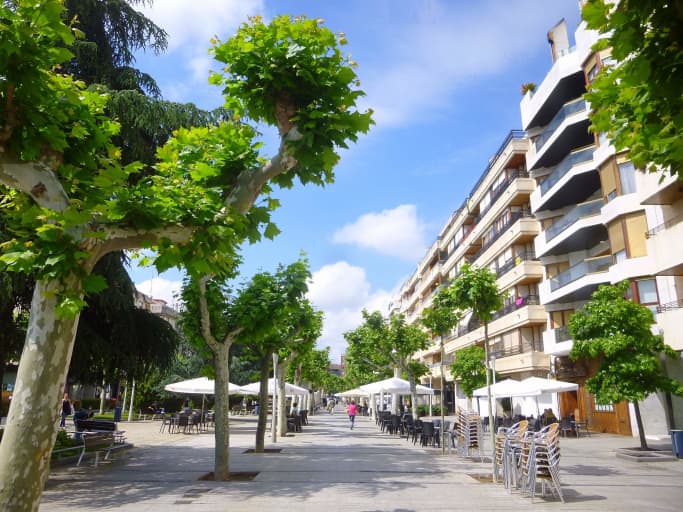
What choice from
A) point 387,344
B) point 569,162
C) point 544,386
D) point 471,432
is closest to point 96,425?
point 471,432

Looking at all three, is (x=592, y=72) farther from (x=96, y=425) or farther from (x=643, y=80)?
(x=96, y=425)

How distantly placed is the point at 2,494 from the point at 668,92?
596cm

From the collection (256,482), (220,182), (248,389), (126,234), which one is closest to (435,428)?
(256,482)

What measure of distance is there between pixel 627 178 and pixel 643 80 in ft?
69.8

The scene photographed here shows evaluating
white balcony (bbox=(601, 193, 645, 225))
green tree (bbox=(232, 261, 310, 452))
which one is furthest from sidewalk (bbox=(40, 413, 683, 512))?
white balcony (bbox=(601, 193, 645, 225))

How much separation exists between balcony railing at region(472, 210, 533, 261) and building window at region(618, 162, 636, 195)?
12.4m

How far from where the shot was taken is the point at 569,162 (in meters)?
27.4

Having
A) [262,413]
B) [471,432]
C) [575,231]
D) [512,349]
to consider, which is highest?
[575,231]

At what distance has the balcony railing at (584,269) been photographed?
84.3 ft

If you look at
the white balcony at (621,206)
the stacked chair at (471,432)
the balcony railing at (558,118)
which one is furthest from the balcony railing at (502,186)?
the stacked chair at (471,432)

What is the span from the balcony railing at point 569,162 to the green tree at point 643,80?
23487 millimetres

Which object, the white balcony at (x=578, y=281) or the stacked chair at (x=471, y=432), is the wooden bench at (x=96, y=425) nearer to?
the stacked chair at (x=471, y=432)

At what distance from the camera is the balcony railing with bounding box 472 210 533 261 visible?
3616 cm

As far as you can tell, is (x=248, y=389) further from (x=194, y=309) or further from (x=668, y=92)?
(x=668, y=92)
